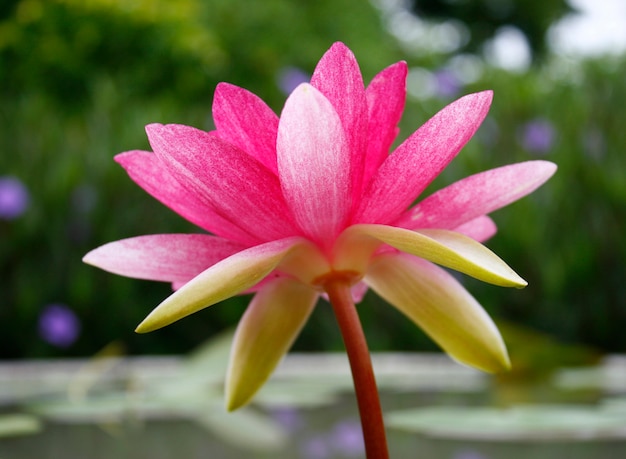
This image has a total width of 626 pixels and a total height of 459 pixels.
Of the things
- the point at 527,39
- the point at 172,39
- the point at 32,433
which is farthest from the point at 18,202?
the point at 527,39

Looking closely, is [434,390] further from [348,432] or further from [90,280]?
[90,280]

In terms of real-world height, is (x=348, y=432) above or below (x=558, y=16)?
below

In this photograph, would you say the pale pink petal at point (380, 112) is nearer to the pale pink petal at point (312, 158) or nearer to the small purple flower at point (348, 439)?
the pale pink petal at point (312, 158)

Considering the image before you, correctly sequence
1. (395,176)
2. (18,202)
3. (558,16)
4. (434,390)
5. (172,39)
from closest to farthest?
(395,176) < (434,390) < (18,202) < (172,39) < (558,16)

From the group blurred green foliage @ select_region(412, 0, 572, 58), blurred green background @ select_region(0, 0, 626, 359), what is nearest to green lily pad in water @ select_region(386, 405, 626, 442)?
blurred green background @ select_region(0, 0, 626, 359)

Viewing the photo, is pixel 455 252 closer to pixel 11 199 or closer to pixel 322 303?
pixel 322 303
